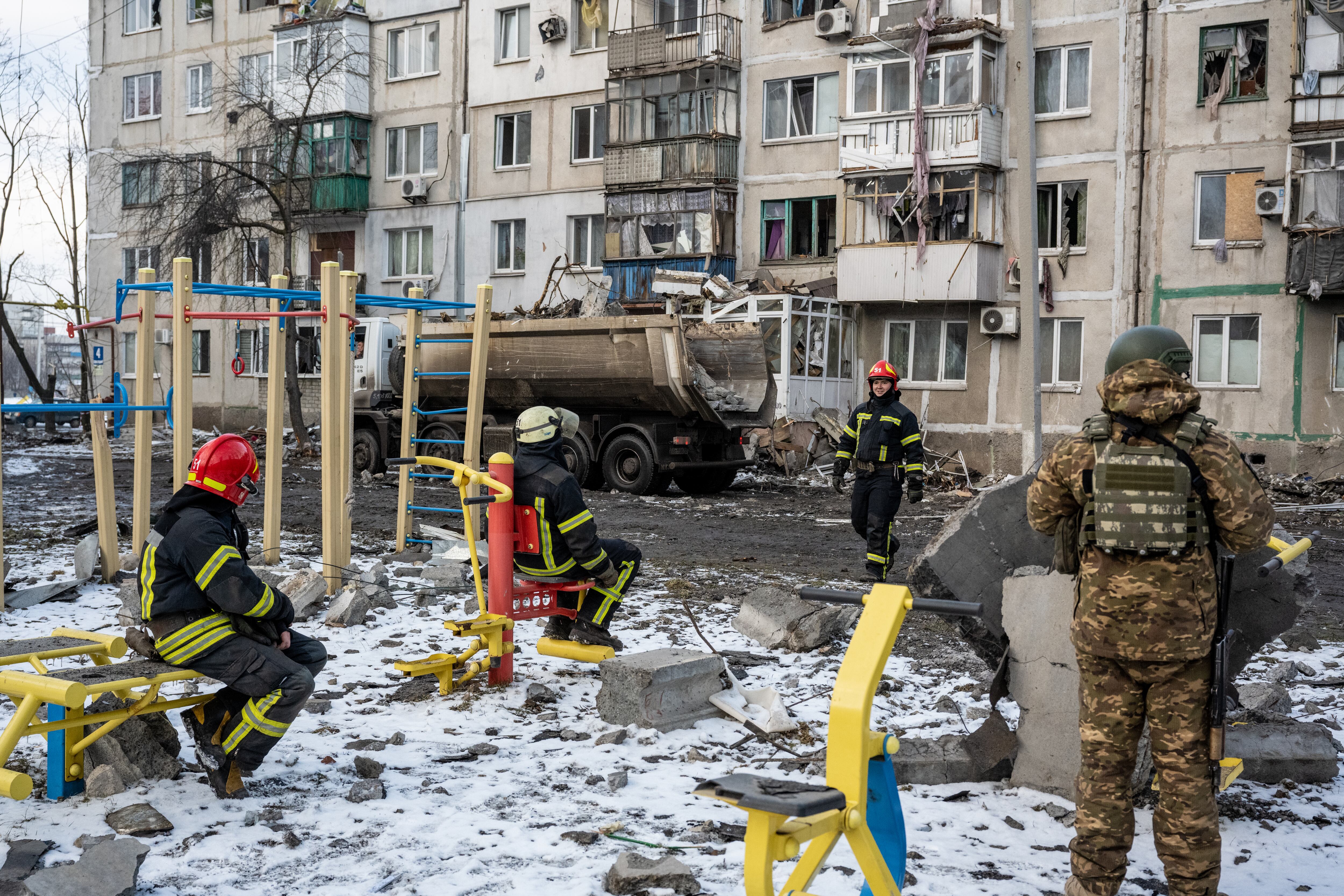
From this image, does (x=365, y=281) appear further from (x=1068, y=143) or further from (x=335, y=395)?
(x=335, y=395)

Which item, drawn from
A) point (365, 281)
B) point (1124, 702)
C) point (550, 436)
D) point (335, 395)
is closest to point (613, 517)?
point (335, 395)

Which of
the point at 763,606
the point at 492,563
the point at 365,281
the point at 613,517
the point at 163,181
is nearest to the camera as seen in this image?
the point at 492,563

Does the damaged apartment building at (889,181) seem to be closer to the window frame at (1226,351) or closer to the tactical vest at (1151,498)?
the window frame at (1226,351)

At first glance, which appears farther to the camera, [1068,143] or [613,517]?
[1068,143]

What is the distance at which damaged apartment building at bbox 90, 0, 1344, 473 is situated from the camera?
2083cm

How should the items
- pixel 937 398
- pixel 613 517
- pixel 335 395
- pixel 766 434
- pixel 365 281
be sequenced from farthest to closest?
pixel 365 281, pixel 937 398, pixel 766 434, pixel 613 517, pixel 335 395

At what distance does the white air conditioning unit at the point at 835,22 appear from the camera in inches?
969

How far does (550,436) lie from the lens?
6.39 meters

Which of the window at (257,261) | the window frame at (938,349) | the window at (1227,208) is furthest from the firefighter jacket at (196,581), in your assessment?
the window at (257,261)

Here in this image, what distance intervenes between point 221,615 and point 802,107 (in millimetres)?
23252

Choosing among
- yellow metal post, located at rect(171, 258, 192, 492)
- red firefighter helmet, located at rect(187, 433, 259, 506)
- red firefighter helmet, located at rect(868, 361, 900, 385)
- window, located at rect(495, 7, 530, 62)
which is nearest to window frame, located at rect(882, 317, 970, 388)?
window, located at rect(495, 7, 530, 62)

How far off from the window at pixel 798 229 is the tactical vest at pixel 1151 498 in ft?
73.3

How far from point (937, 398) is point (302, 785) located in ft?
68.1

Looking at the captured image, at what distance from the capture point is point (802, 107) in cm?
2588
